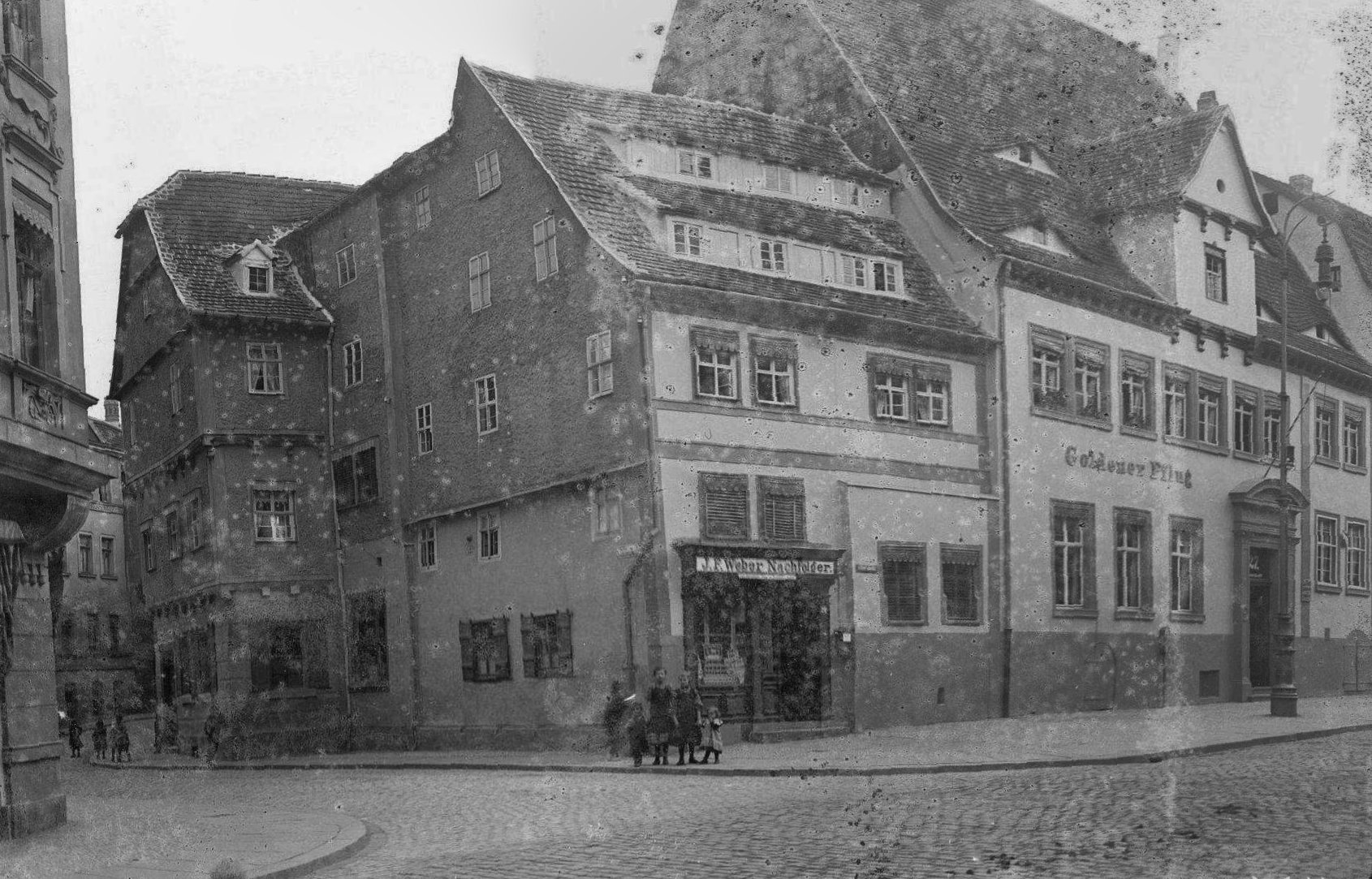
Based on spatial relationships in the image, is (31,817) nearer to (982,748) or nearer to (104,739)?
(982,748)

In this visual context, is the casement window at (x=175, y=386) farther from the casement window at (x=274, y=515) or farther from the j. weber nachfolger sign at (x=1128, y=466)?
the j. weber nachfolger sign at (x=1128, y=466)

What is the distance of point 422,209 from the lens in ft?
123

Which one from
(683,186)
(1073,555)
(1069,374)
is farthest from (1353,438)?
(683,186)

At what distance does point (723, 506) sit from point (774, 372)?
2.91 meters

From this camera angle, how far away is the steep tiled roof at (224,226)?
3994cm

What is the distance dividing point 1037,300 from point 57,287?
74.5 ft

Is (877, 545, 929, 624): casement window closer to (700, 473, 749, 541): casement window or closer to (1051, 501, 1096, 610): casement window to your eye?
(700, 473, 749, 541): casement window

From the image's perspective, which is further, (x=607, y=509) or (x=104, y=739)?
(x=104, y=739)

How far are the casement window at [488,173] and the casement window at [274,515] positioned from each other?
9.55 metres

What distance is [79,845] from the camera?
16.2 metres

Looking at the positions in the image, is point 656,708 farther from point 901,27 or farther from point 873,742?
point 901,27

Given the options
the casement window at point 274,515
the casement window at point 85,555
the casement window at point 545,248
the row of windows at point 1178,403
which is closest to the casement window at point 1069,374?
the row of windows at point 1178,403

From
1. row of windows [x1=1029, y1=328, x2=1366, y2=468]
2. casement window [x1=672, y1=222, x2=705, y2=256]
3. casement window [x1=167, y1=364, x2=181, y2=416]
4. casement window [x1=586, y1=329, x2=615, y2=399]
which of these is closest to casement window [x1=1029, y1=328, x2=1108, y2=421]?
row of windows [x1=1029, y1=328, x2=1366, y2=468]

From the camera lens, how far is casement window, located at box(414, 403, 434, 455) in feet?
123
